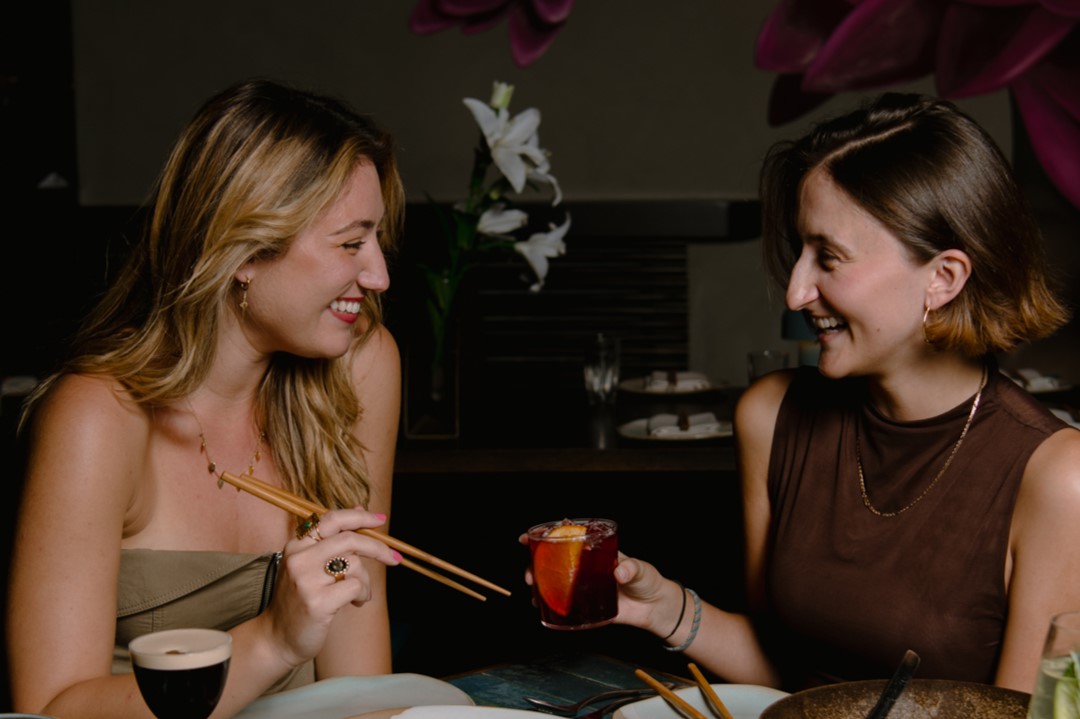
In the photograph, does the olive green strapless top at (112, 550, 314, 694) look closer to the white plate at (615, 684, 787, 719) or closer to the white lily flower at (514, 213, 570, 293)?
the white plate at (615, 684, 787, 719)

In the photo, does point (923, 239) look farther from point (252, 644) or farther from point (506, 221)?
point (506, 221)

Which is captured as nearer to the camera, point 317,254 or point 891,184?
point 891,184

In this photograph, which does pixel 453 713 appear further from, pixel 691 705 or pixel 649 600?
pixel 649 600

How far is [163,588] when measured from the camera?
1614 millimetres

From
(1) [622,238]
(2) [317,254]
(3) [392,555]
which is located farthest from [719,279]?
(3) [392,555]

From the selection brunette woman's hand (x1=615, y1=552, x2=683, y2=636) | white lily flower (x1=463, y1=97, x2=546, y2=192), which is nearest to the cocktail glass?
brunette woman's hand (x1=615, y1=552, x2=683, y2=636)

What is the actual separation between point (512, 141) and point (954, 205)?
1.50 metres

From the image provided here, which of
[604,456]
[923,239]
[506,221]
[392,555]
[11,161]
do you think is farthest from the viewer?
[11,161]

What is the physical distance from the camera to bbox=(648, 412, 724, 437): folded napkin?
2727 millimetres

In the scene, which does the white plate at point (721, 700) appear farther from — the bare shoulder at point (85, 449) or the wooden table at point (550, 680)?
the bare shoulder at point (85, 449)

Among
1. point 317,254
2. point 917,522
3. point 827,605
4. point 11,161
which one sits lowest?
point 827,605

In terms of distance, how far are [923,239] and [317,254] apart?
0.80 meters

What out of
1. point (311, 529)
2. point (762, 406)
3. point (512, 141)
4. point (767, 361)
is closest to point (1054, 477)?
point (762, 406)

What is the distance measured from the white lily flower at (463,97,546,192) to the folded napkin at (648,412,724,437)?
0.66 meters
